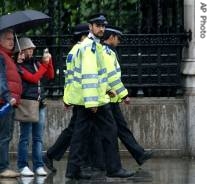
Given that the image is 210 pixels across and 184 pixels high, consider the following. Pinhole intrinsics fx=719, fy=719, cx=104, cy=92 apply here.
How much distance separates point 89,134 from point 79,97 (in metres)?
0.49

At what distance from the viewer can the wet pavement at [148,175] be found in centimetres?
772

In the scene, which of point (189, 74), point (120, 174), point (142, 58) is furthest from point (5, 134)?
point (189, 74)

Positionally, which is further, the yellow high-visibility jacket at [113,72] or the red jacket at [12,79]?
the yellow high-visibility jacket at [113,72]

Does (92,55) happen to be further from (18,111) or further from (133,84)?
(133,84)

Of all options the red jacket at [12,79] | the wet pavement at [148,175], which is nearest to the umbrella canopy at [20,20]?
the red jacket at [12,79]

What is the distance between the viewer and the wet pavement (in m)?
7.72

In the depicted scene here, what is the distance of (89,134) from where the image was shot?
7715mm

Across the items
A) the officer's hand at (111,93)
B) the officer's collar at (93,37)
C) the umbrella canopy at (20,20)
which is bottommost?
the officer's hand at (111,93)

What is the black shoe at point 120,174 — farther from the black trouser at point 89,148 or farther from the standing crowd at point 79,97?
the black trouser at point 89,148

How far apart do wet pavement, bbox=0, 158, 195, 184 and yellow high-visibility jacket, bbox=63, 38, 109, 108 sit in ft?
3.04

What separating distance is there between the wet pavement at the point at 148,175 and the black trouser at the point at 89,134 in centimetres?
22

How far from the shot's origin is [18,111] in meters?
7.82

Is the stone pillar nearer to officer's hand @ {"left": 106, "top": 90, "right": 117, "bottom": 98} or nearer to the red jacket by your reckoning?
officer's hand @ {"left": 106, "top": 90, "right": 117, "bottom": 98}
